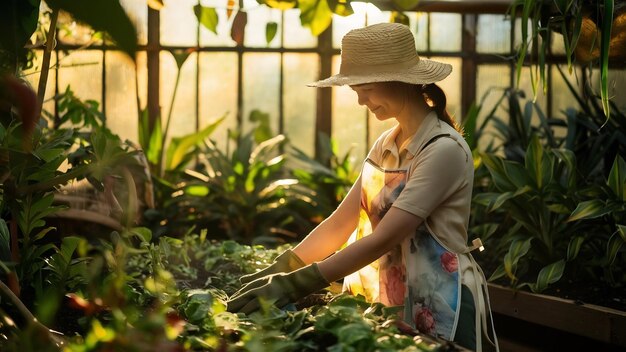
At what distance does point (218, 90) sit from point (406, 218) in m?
4.05

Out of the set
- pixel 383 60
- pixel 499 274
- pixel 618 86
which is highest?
pixel 383 60

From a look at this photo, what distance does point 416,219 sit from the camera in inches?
76.3

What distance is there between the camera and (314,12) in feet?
5.86

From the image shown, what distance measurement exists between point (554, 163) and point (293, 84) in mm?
2199

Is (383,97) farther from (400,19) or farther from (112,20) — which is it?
(112,20)

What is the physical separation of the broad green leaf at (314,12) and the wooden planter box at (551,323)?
1923 mm

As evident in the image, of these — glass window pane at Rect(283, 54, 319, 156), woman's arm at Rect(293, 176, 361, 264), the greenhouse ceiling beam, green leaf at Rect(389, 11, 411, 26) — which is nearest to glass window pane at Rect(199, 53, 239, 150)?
glass window pane at Rect(283, 54, 319, 156)

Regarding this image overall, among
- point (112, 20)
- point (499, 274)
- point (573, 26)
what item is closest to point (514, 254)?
point (499, 274)

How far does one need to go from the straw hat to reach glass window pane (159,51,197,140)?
3.73 meters

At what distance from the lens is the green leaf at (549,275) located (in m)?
3.66

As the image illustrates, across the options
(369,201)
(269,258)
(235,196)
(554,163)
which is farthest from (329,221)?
(235,196)

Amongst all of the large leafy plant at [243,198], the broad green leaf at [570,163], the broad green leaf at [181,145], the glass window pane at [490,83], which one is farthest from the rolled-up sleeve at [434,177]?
the glass window pane at [490,83]

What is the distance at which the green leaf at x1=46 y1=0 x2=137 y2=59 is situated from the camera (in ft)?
1.72

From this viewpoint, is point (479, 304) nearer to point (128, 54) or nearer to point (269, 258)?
point (269, 258)
